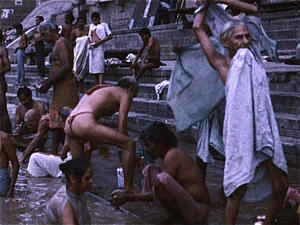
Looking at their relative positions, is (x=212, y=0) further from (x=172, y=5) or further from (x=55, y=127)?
(x=172, y=5)

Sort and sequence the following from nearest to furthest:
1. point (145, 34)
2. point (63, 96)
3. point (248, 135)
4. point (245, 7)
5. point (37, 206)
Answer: point (248, 135)
point (245, 7)
point (37, 206)
point (63, 96)
point (145, 34)

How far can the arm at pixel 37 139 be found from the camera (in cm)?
801

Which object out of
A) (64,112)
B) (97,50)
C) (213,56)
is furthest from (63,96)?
(97,50)

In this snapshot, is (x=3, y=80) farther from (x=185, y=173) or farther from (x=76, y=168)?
(x=76, y=168)

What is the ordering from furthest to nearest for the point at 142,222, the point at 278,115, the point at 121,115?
1. the point at 278,115
2. the point at 121,115
3. the point at 142,222

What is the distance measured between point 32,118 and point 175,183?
4.45 meters

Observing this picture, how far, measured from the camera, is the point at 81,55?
12898mm

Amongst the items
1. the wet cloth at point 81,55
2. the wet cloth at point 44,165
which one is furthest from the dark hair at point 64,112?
the wet cloth at point 81,55

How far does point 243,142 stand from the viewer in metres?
4.05

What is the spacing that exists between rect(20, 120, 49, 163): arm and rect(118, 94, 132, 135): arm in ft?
8.70

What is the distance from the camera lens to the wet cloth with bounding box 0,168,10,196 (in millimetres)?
6086

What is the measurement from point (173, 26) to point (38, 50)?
3467mm

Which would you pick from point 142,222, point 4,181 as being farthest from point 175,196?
point 4,181

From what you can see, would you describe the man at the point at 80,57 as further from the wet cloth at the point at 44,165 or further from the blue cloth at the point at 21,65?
the wet cloth at the point at 44,165
